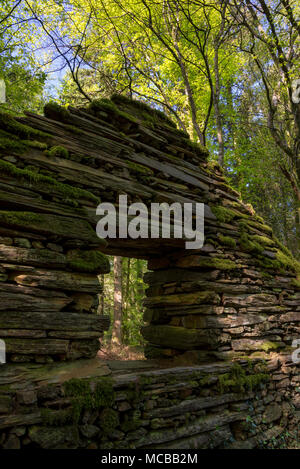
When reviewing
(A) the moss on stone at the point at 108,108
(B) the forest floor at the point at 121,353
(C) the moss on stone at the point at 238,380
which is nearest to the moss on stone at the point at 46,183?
(A) the moss on stone at the point at 108,108

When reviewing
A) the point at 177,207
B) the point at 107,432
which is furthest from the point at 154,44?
the point at 107,432

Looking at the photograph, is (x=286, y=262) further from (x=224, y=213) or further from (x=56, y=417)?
(x=56, y=417)

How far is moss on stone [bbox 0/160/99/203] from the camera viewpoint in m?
3.11

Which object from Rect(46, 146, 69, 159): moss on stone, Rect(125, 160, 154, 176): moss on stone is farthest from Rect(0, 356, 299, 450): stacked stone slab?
Rect(125, 160, 154, 176): moss on stone

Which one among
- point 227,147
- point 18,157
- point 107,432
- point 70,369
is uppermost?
point 227,147

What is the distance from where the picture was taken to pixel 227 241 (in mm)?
5020

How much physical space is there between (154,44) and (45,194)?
1070 centimetres

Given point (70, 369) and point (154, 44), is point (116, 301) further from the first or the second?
point (154, 44)

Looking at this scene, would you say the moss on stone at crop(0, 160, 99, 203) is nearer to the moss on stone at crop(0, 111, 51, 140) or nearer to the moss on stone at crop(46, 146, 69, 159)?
the moss on stone at crop(46, 146, 69, 159)

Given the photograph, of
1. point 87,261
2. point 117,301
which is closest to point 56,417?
point 87,261

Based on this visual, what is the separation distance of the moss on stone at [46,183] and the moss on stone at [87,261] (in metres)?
0.65

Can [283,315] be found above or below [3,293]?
below

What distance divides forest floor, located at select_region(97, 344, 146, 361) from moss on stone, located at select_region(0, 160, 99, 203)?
597cm

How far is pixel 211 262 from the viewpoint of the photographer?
4637mm
